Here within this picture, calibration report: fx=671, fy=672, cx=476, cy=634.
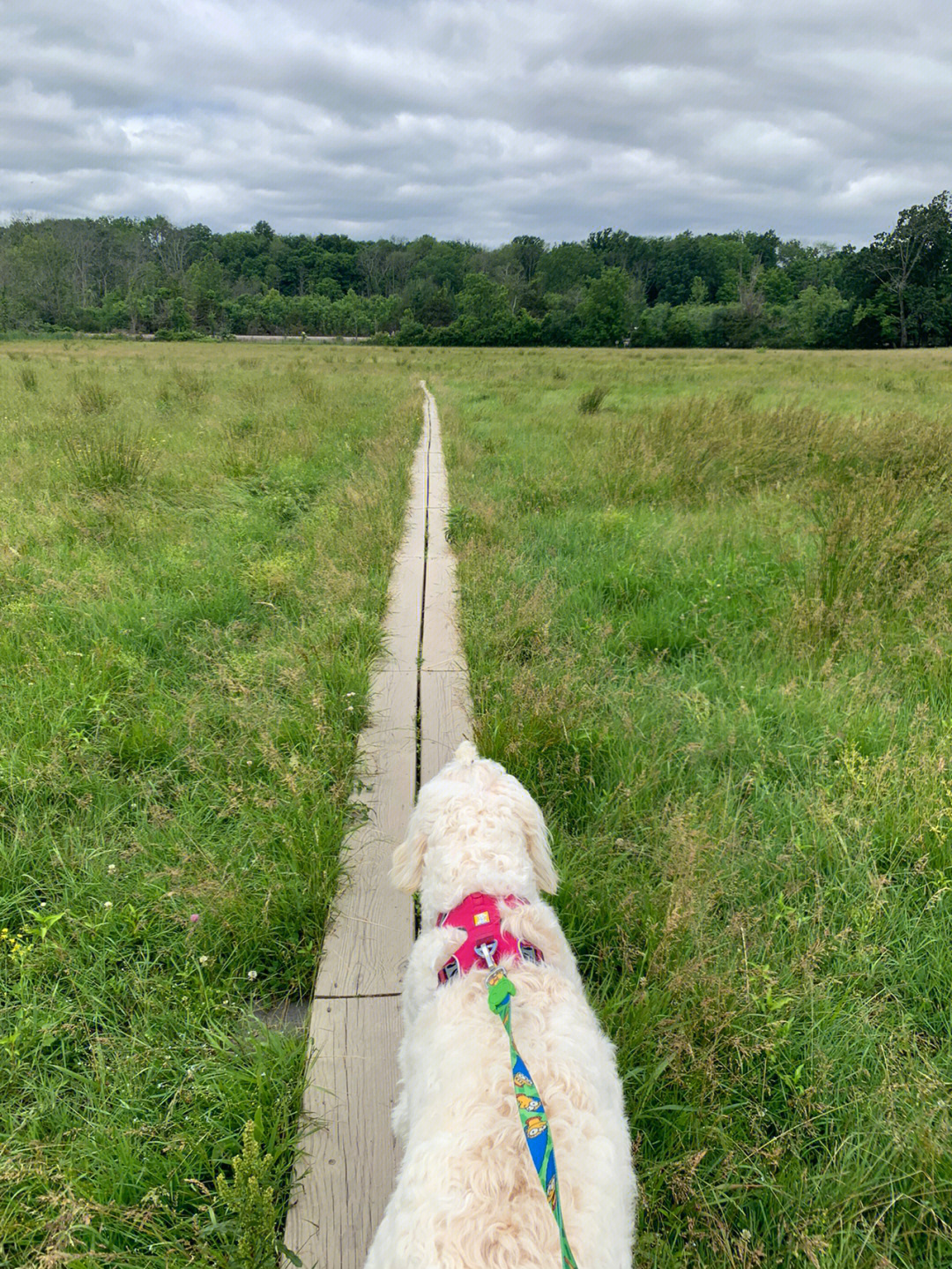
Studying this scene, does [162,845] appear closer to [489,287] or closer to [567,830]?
[567,830]

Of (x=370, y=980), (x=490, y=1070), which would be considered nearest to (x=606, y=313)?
(x=370, y=980)

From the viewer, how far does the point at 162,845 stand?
2.78 meters

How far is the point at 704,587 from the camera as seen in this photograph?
5312 mm

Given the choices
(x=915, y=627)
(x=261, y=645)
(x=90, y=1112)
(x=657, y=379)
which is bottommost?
(x=90, y=1112)

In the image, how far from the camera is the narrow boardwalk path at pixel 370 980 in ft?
5.63

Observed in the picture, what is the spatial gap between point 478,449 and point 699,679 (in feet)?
26.3

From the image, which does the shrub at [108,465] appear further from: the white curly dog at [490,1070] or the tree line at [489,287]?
the tree line at [489,287]

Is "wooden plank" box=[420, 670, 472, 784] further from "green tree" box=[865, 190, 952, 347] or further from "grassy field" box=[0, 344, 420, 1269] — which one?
"green tree" box=[865, 190, 952, 347]

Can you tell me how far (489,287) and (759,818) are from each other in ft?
293

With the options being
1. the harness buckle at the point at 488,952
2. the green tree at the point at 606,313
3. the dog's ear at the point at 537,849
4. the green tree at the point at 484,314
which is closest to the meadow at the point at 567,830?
the dog's ear at the point at 537,849

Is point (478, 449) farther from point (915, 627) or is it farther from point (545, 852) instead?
point (545, 852)

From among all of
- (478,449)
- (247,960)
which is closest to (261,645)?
(247,960)

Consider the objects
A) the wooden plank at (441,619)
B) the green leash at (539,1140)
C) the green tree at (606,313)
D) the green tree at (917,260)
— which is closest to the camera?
the green leash at (539,1140)

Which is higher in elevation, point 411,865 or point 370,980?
point 411,865
